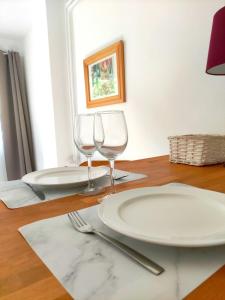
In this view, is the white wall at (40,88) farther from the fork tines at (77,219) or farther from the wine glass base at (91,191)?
the fork tines at (77,219)

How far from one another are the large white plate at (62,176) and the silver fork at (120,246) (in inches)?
8.7

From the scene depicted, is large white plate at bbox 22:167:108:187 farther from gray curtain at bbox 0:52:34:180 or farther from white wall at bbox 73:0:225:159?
gray curtain at bbox 0:52:34:180

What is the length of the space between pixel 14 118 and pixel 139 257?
359 centimetres

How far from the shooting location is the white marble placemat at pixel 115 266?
27 cm

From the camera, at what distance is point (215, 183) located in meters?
0.72

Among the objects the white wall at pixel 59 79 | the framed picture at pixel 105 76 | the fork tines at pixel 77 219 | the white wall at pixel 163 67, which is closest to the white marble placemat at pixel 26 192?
the fork tines at pixel 77 219

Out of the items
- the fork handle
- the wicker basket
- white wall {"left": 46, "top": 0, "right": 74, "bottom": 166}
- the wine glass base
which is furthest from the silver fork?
white wall {"left": 46, "top": 0, "right": 74, "bottom": 166}

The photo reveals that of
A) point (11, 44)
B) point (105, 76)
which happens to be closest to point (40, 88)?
point (11, 44)

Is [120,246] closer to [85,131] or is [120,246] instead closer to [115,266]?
[115,266]

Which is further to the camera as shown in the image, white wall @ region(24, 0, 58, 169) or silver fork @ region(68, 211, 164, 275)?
white wall @ region(24, 0, 58, 169)

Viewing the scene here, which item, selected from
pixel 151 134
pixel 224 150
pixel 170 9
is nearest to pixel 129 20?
pixel 170 9

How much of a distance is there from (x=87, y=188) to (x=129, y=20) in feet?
4.92

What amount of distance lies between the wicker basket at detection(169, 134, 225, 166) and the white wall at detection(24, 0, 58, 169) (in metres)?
1.79

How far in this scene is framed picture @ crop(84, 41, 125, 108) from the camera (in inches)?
73.0
